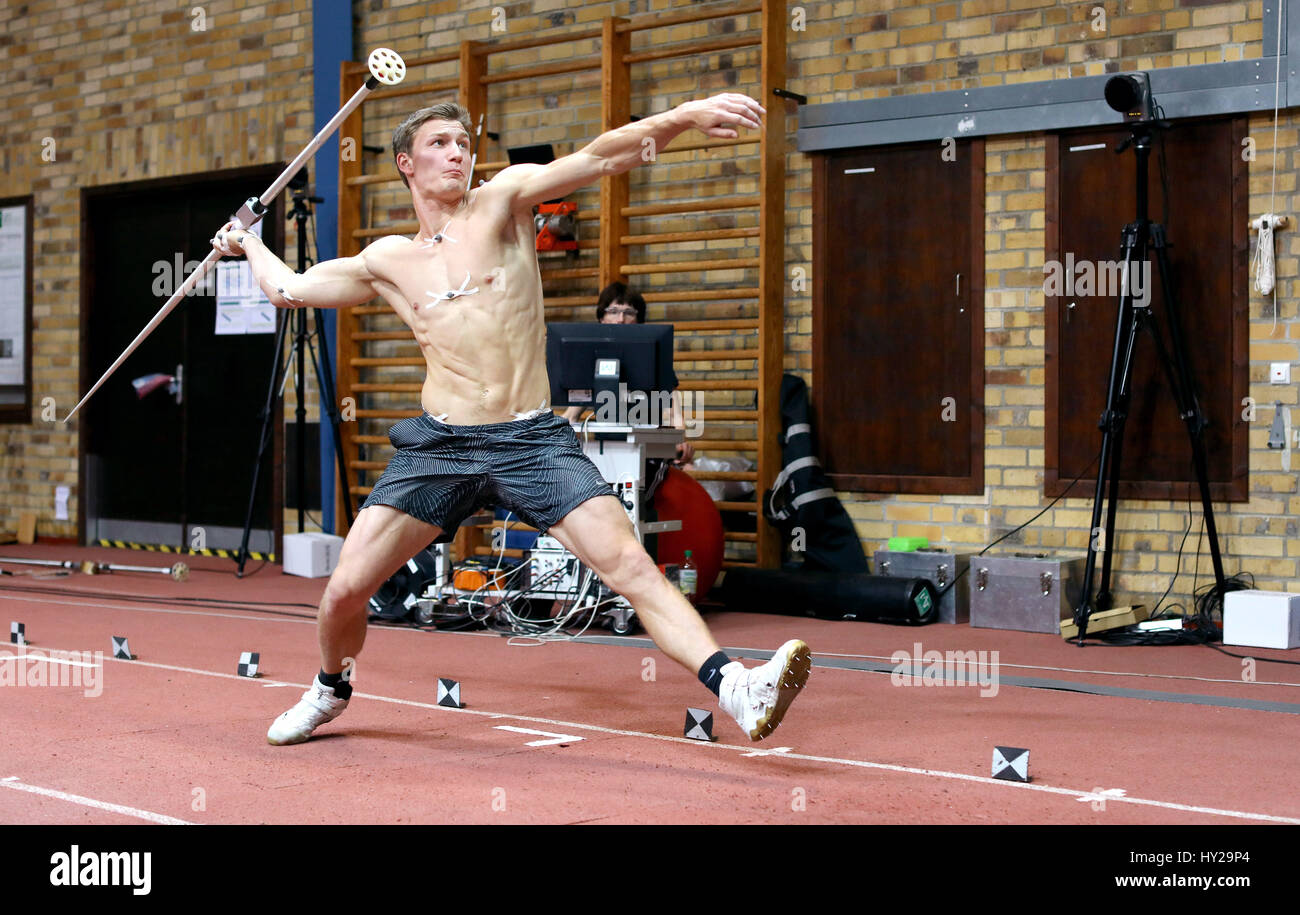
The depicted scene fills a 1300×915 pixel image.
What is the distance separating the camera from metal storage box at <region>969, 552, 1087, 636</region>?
584 cm

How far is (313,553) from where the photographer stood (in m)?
7.96

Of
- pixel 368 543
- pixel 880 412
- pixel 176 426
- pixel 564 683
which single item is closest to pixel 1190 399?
pixel 880 412

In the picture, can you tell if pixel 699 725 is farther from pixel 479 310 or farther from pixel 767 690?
pixel 479 310

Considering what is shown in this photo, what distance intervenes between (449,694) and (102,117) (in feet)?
23.1

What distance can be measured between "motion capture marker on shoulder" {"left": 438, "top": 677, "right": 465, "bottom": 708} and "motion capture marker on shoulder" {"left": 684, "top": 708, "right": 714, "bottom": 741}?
2.67 ft

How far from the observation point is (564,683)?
15.4 feet

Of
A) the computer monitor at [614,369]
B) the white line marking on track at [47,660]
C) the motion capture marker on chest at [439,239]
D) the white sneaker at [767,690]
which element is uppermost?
the motion capture marker on chest at [439,239]

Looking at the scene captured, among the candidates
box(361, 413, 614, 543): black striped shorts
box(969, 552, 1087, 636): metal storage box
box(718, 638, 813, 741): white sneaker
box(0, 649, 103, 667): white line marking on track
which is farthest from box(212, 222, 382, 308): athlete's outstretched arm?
box(969, 552, 1087, 636): metal storage box

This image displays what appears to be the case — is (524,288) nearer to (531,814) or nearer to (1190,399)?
(531,814)

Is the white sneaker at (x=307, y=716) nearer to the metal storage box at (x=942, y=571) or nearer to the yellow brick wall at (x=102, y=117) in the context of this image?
the metal storage box at (x=942, y=571)

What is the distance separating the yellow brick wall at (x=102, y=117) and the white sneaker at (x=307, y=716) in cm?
549

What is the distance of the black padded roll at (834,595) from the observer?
20.0ft

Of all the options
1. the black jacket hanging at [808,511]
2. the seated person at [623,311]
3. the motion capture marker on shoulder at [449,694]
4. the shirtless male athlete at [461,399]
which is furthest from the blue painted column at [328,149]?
the shirtless male athlete at [461,399]

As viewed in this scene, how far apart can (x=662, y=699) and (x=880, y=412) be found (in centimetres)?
275
